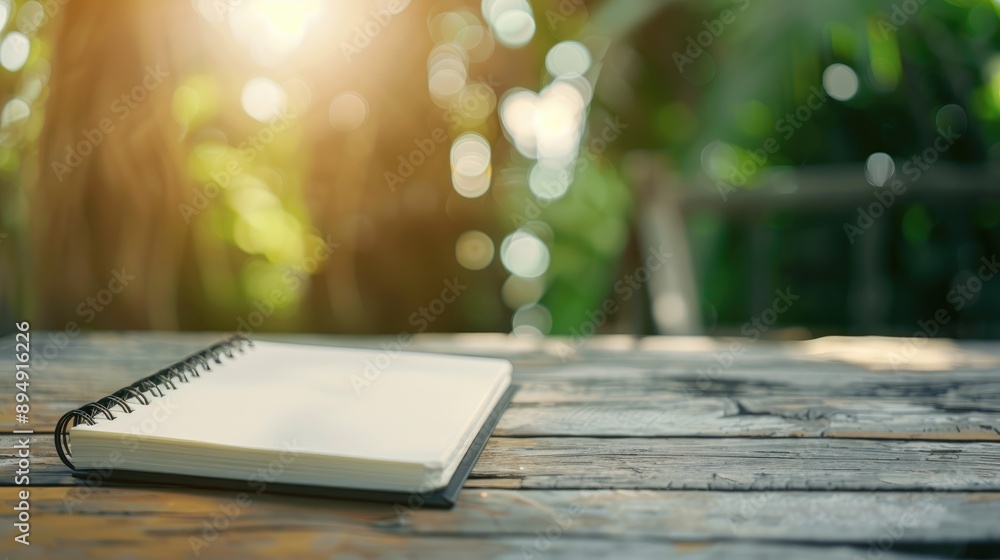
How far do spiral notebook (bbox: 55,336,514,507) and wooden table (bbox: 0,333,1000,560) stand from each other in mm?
10

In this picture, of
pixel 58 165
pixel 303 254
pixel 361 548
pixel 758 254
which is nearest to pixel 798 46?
pixel 758 254

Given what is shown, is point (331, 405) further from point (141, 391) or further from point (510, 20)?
point (510, 20)

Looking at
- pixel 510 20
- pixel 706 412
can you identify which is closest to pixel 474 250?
pixel 510 20

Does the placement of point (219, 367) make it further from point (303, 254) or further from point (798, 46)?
point (798, 46)

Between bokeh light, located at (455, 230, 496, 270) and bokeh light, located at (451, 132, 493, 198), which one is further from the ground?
bokeh light, located at (451, 132, 493, 198)

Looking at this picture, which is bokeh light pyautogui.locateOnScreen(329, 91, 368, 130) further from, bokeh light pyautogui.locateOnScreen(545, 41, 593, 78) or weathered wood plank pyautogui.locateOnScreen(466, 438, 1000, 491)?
weathered wood plank pyautogui.locateOnScreen(466, 438, 1000, 491)

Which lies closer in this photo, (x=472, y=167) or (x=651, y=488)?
(x=651, y=488)

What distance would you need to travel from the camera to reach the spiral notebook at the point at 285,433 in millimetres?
369

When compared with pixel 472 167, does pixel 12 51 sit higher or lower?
higher

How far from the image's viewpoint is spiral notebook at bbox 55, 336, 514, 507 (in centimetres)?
37

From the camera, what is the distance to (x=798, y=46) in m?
1.87

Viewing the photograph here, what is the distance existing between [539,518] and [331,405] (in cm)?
17

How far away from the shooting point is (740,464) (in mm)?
432

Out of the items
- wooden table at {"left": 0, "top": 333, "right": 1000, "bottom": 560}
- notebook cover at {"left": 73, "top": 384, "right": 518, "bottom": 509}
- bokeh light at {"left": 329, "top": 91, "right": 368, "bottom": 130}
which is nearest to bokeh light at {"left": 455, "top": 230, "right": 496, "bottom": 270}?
bokeh light at {"left": 329, "top": 91, "right": 368, "bottom": 130}
